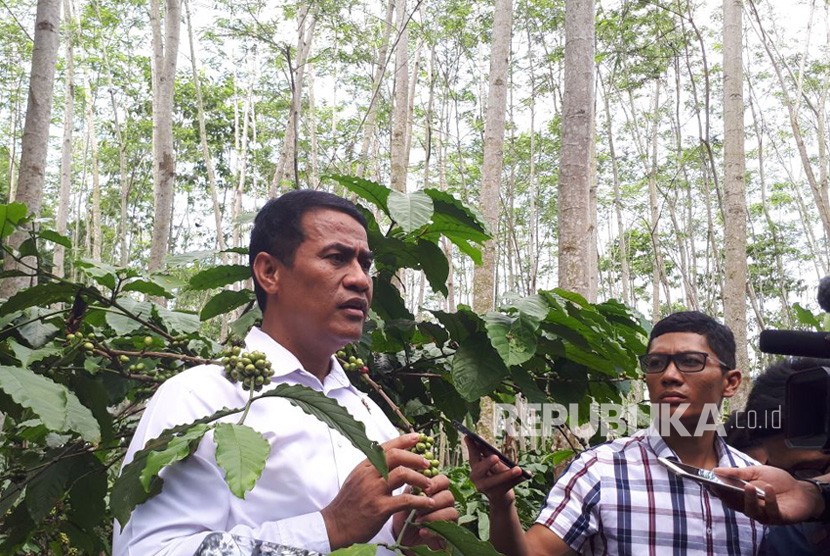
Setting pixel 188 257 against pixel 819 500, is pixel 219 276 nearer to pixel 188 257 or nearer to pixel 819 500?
pixel 188 257

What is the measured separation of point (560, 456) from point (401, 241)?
4.88ft

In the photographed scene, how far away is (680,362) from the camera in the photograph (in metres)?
1.97

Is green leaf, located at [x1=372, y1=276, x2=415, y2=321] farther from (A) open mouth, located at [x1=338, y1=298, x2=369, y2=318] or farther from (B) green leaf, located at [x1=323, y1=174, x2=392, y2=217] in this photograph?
(A) open mouth, located at [x1=338, y1=298, x2=369, y2=318]

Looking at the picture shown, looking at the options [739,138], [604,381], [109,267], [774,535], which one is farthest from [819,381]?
[739,138]

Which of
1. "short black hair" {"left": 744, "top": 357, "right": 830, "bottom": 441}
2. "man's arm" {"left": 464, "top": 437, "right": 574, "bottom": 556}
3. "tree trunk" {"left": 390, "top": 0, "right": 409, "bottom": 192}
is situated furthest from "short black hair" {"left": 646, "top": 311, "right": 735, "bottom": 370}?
"tree trunk" {"left": 390, "top": 0, "right": 409, "bottom": 192}

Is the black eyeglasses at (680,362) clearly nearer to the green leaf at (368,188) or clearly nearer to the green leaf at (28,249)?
the green leaf at (368,188)

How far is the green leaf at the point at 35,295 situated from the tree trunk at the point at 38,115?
3.29ft

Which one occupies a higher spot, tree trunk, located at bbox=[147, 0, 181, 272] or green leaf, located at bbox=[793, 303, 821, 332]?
tree trunk, located at bbox=[147, 0, 181, 272]

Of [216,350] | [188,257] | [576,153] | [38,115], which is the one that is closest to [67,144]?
[38,115]

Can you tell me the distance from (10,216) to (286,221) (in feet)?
1.77

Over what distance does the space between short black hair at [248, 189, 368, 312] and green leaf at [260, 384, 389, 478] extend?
46 centimetres

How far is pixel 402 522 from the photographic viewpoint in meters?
1.36

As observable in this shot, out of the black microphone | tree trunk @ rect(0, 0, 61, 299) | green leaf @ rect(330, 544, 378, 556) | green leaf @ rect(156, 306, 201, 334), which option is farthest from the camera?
tree trunk @ rect(0, 0, 61, 299)

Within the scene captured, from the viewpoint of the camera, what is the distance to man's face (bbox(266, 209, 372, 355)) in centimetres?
153
